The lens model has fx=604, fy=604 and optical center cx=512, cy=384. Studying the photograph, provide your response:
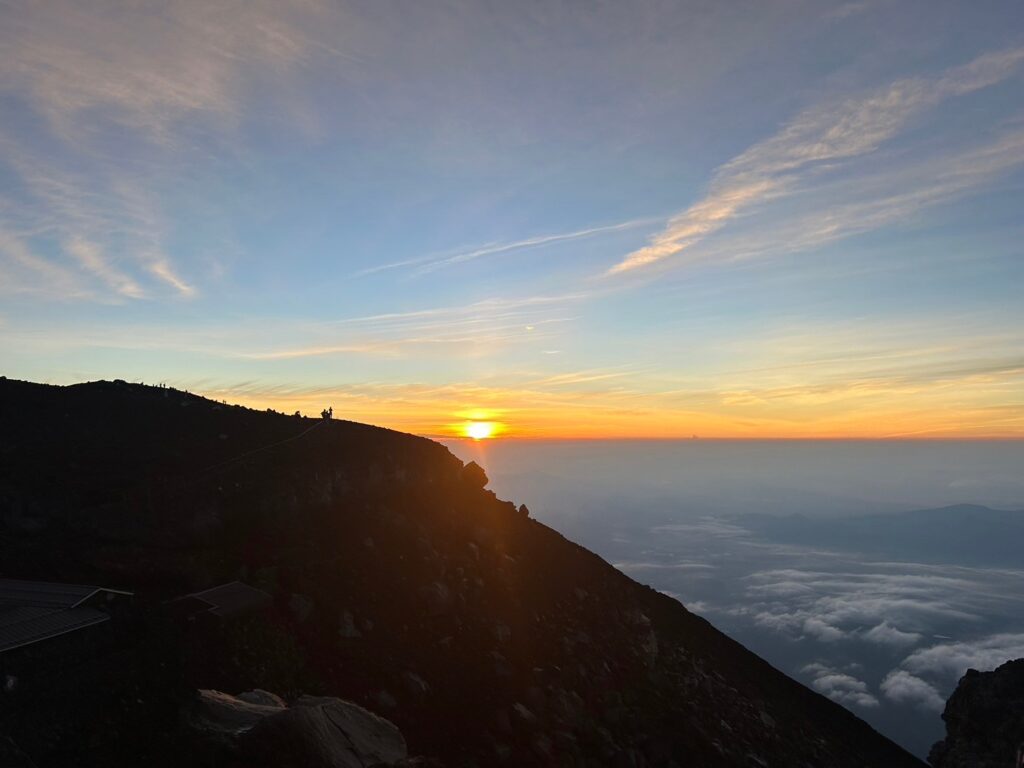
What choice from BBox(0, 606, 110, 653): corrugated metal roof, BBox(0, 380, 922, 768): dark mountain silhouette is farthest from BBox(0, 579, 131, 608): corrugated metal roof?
BBox(0, 380, 922, 768): dark mountain silhouette

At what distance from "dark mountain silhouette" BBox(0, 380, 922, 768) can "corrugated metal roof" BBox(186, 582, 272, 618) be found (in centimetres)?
56

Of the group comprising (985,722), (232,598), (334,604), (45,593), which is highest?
(45,593)

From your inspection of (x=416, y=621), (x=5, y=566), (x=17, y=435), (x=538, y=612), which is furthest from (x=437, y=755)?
(x=17, y=435)

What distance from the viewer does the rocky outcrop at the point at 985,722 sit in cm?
4872

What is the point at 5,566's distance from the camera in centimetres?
2556

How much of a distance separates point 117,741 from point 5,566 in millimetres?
14095

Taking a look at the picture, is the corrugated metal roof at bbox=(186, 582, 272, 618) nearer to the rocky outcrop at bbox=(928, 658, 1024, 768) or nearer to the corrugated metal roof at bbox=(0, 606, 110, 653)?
the corrugated metal roof at bbox=(0, 606, 110, 653)

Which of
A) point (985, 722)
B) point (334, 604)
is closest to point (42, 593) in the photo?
point (334, 604)

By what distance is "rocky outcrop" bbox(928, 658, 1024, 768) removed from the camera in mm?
48719

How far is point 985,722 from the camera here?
52.8m

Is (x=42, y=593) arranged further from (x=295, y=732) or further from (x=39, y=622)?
(x=295, y=732)

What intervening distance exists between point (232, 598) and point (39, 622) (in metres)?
6.38

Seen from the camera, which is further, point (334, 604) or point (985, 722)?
point (985, 722)

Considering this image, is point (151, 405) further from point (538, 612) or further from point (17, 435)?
point (538, 612)
